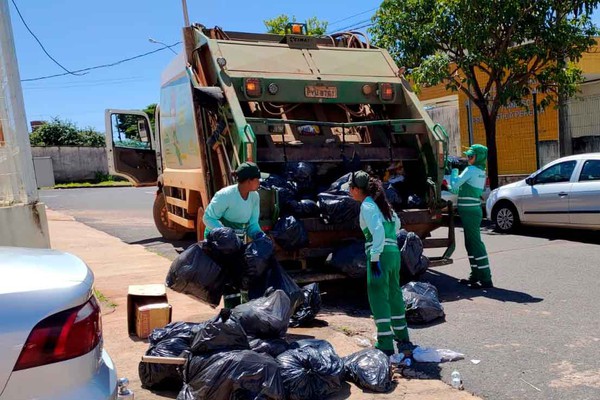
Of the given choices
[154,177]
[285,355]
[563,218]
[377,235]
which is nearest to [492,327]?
[377,235]

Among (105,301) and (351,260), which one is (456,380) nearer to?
(351,260)

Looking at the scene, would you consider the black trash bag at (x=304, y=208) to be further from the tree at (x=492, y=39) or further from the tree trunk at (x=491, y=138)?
the tree trunk at (x=491, y=138)

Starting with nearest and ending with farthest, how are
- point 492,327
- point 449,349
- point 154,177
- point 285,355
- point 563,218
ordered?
point 285,355, point 449,349, point 492,327, point 563,218, point 154,177

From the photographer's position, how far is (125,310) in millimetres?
6184

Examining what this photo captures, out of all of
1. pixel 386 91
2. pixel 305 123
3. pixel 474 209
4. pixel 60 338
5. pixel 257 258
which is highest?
pixel 386 91

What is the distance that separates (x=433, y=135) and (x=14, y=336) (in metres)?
5.55

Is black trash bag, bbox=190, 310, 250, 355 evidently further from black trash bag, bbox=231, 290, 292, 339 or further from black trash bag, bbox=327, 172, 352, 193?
black trash bag, bbox=327, 172, 352, 193

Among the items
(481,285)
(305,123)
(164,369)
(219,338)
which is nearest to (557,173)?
(481,285)

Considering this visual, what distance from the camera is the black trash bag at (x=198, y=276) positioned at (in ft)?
15.3

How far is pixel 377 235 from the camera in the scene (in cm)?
427

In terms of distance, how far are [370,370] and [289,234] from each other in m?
2.06

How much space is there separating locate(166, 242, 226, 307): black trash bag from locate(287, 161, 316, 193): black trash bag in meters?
1.86

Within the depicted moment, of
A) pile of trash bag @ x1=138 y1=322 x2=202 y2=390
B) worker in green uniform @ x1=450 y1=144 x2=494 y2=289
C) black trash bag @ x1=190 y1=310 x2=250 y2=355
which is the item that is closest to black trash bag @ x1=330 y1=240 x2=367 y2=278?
worker in green uniform @ x1=450 y1=144 x2=494 y2=289

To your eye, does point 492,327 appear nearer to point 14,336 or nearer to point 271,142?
point 271,142
